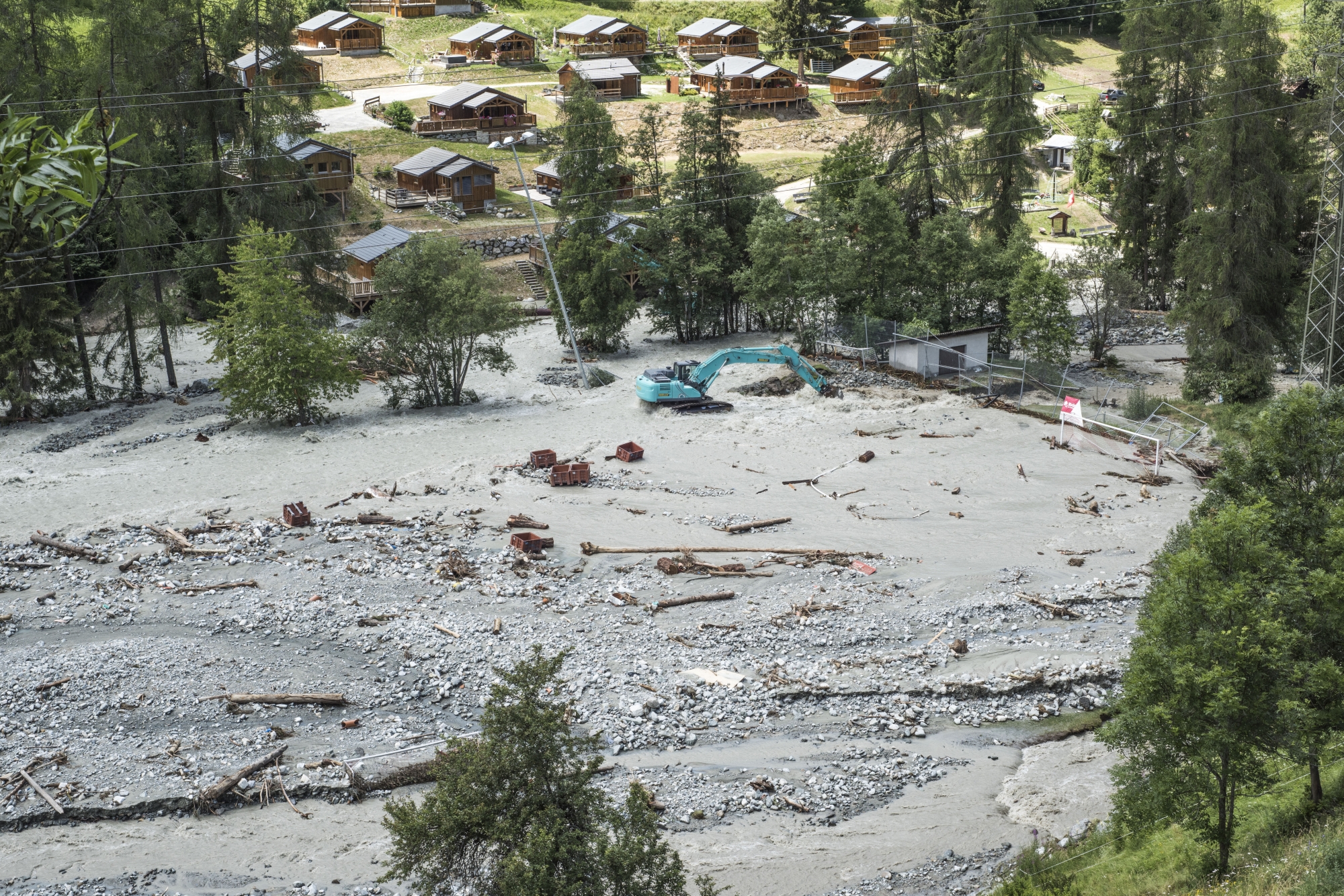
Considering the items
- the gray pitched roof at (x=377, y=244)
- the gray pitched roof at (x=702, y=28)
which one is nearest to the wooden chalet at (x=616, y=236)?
the gray pitched roof at (x=377, y=244)

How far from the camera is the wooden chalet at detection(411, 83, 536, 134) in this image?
8719 cm

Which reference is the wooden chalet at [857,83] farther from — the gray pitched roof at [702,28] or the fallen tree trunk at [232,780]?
the fallen tree trunk at [232,780]

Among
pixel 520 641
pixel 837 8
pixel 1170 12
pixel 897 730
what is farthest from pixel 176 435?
pixel 837 8

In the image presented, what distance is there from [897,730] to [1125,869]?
6.95 meters

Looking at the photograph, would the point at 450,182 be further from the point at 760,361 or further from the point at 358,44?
the point at 358,44

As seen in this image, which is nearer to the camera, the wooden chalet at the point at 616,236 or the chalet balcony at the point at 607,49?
the wooden chalet at the point at 616,236

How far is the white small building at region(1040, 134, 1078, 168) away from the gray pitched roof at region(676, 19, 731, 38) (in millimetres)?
32885

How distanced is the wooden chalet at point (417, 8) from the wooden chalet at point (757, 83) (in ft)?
97.1

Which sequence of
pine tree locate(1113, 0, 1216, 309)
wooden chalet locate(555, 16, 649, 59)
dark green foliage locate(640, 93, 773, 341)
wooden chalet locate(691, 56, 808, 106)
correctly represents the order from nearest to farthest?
pine tree locate(1113, 0, 1216, 309), dark green foliage locate(640, 93, 773, 341), wooden chalet locate(691, 56, 808, 106), wooden chalet locate(555, 16, 649, 59)

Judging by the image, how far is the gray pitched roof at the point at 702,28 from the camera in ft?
350

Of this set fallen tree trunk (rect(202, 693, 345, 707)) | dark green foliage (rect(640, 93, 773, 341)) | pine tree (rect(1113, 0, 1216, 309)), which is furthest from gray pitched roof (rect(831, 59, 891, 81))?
fallen tree trunk (rect(202, 693, 345, 707))

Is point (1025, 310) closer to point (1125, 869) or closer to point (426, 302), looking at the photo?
point (426, 302)

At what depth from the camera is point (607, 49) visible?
106 m

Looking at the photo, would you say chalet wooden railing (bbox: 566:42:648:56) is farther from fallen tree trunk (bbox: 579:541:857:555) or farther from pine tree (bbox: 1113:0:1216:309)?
fallen tree trunk (bbox: 579:541:857:555)
